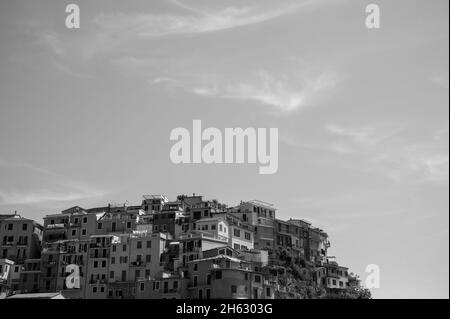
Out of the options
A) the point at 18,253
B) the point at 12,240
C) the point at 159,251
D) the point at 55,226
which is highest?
the point at 55,226

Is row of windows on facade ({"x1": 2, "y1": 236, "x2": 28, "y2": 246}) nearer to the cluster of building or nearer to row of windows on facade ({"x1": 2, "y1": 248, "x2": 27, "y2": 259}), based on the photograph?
the cluster of building

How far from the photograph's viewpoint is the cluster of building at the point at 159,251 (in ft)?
313

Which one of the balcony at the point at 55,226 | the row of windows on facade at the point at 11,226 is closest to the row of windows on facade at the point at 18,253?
the row of windows on facade at the point at 11,226

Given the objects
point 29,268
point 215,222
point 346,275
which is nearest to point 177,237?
point 215,222

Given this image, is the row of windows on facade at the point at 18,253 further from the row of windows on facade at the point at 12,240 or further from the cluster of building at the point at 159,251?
the row of windows on facade at the point at 12,240

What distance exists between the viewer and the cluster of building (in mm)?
95312

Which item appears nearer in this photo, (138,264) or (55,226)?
(138,264)

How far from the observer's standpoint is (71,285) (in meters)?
104

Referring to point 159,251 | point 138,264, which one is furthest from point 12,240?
point 159,251

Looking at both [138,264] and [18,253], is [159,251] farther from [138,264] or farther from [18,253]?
[18,253]

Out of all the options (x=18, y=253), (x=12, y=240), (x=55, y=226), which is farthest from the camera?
(x=12, y=240)

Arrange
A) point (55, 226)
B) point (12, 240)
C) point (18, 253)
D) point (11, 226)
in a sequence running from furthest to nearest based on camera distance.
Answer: point (11, 226) → point (12, 240) → point (55, 226) → point (18, 253)

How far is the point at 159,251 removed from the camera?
102 metres
